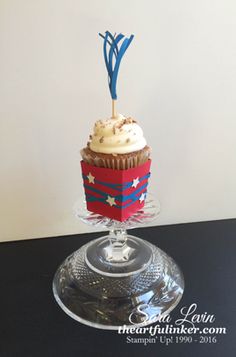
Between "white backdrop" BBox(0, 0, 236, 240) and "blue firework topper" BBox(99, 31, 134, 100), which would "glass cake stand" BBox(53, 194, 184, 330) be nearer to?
"white backdrop" BBox(0, 0, 236, 240)

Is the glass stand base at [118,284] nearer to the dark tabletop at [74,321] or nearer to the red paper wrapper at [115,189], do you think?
the dark tabletop at [74,321]

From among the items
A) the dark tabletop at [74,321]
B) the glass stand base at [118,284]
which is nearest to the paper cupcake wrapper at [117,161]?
the glass stand base at [118,284]

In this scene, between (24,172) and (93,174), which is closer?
(93,174)

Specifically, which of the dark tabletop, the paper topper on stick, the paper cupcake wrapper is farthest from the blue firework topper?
the dark tabletop

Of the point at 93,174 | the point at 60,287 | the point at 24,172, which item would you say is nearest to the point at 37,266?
the point at 60,287

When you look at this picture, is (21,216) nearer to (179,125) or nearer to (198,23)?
(179,125)
